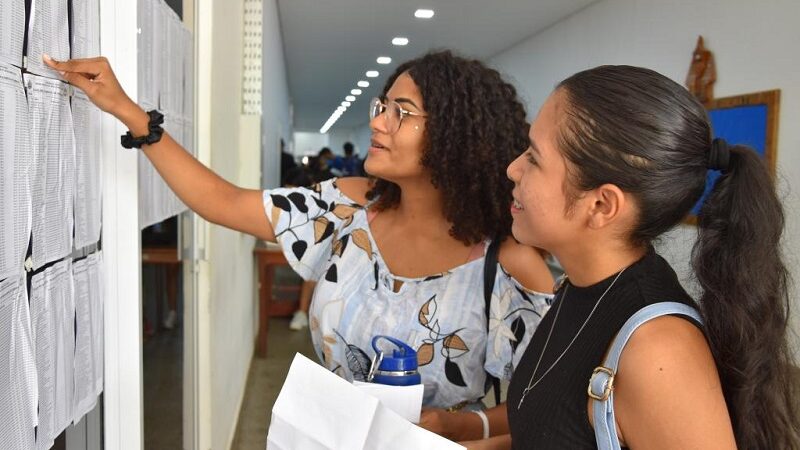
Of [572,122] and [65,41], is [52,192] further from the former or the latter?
[572,122]

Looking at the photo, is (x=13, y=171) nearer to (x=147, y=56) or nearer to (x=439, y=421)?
(x=147, y=56)

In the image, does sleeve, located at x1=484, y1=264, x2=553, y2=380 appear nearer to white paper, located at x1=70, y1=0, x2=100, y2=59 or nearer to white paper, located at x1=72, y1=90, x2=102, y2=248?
white paper, located at x1=72, y1=90, x2=102, y2=248

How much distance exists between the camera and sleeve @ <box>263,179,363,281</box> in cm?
164

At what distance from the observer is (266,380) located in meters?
4.66

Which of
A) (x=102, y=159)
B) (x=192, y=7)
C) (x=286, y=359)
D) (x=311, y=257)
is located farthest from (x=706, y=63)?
(x=102, y=159)

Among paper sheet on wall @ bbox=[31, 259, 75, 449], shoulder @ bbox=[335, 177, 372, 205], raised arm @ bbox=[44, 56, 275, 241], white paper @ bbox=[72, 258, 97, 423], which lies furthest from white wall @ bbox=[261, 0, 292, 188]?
paper sheet on wall @ bbox=[31, 259, 75, 449]

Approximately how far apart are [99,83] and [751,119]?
17.1 feet

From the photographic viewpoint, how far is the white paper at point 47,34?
89 cm

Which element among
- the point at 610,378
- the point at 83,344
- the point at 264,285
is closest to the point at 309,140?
the point at 264,285

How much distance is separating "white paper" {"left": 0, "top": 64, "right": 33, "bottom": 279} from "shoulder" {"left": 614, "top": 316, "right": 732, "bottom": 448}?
2.48 ft

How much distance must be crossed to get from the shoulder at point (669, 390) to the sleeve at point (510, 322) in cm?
58

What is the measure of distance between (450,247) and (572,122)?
0.64 meters

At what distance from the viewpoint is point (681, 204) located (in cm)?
96

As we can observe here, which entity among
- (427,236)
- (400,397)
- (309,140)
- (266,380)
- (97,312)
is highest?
(309,140)
